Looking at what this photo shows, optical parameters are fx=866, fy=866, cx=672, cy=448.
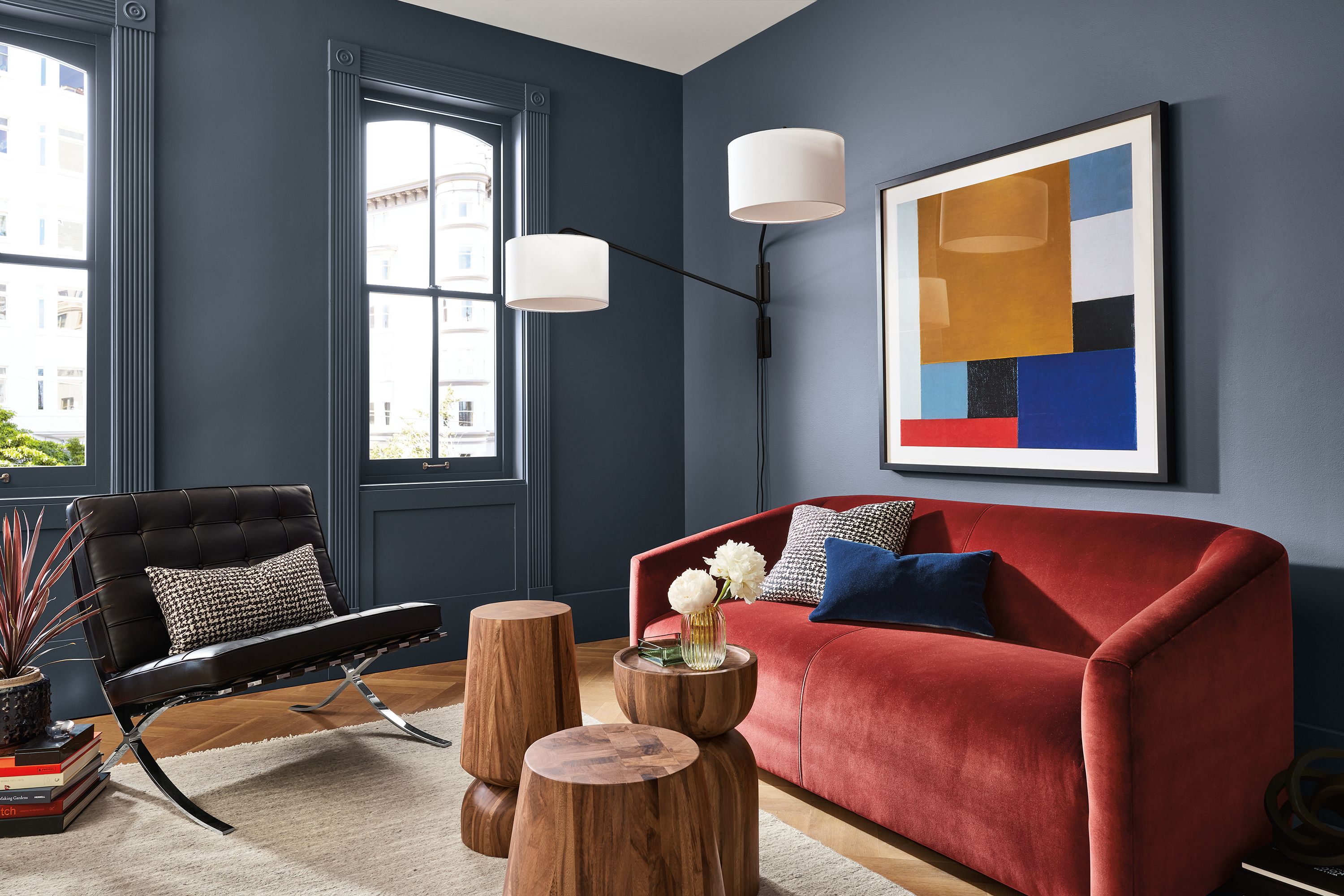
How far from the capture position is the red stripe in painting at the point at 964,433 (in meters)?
3.06

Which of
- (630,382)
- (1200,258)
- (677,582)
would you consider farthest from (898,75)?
(677,582)

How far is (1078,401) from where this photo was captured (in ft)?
9.30

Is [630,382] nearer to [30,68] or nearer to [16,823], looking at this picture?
[30,68]

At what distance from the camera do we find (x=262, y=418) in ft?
11.8

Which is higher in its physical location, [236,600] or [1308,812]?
[236,600]

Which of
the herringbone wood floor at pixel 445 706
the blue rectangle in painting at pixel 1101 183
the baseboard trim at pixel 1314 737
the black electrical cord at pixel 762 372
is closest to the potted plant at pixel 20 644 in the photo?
the herringbone wood floor at pixel 445 706

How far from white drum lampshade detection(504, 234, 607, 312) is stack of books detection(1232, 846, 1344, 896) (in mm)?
2501

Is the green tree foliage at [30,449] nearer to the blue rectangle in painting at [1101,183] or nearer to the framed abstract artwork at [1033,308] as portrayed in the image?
the framed abstract artwork at [1033,308]

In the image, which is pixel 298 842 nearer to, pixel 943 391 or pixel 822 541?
pixel 822 541

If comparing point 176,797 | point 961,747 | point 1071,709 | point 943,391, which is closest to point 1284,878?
point 1071,709

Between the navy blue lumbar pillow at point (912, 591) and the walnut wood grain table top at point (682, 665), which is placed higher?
the navy blue lumbar pillow at point (912, 591)

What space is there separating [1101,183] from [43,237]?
3803 mm

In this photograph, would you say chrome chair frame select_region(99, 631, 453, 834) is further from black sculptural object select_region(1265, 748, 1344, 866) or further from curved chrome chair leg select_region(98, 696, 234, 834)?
black sculptural object select_region(1265, 748, 1344, 866)

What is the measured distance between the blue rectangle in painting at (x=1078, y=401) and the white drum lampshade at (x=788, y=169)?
2.97 feet
